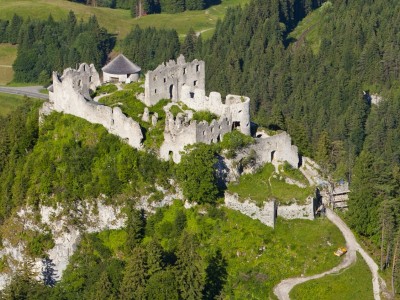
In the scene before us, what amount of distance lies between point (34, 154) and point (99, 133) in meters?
9.12

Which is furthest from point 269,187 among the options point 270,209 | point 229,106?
point 229,106

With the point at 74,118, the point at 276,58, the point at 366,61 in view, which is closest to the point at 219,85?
the point at 276,58

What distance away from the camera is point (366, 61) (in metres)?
179

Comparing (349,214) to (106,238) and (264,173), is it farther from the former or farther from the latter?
(106,238)

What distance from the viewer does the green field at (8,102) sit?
172m

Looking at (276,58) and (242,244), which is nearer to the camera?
(242,244)

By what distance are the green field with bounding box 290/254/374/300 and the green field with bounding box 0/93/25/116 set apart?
3834 inches

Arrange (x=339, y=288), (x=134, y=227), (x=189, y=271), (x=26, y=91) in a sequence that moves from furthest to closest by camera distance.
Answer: (x=26, y=91) → (x=134, y=227) → (x=339, y=288) → (x=189, y=271)

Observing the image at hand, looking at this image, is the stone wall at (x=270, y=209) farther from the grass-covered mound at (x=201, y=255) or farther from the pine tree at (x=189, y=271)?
the pine tree at (x=189, y=271)

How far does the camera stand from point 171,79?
103m

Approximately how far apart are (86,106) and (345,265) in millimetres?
33483

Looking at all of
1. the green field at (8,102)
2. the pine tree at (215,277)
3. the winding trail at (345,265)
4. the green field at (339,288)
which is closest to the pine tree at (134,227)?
the pine tree at (215,277)

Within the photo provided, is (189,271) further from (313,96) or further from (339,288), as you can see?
(313,96)

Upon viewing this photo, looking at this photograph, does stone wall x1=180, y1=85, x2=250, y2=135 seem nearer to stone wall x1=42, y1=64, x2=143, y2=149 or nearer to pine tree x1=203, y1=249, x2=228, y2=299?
stone wall x1=42, y1=64, x2=143, y2=149
